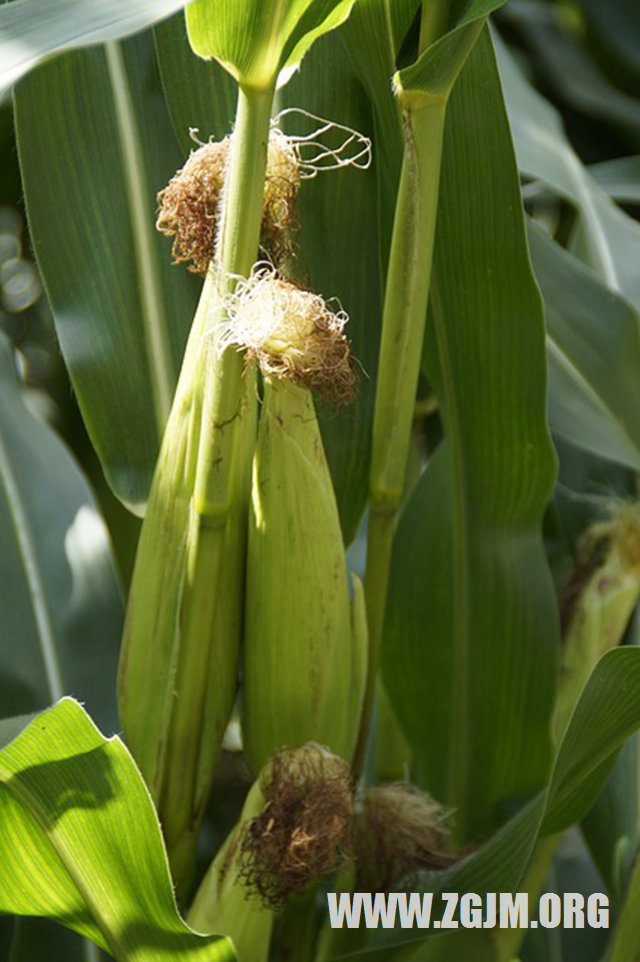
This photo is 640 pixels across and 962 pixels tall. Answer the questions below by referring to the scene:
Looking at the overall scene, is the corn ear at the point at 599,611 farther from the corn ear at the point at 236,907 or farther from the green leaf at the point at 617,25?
the green leaf at the point at 617,25

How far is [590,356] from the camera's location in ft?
2.10

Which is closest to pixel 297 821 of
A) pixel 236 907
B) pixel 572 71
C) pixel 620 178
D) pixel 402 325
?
pixel 236 907

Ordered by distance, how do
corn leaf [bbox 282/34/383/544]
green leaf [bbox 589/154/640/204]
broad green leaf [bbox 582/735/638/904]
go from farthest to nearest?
green leaf [bbox 589/154/640/204]
broad green leaf [bbox 582/735/638/904]
corn leaf [bbox 282/34/383/544]

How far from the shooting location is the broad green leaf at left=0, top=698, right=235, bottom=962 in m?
0.41

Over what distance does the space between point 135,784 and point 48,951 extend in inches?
10.5

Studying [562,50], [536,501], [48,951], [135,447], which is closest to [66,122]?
[135,447]

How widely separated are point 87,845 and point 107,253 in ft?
0.94

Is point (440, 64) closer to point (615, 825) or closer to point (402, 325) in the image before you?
point (402, 325)

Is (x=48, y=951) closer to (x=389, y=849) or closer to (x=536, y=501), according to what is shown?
(x=389, y=849)

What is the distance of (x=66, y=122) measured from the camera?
0.59 m

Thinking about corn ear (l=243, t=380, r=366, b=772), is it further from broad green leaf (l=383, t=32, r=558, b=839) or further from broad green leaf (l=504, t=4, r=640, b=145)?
broad green leaf (l=504, t=4, r=640, b=145)

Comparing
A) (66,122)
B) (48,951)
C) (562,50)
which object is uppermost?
(562,50)

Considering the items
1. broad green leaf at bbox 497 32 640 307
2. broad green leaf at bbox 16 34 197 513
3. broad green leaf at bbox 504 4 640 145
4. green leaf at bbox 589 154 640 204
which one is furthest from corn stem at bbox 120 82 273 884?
broad green leaf at bbox 504 4 640 145

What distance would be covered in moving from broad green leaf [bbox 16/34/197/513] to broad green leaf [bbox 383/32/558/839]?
138 mm
